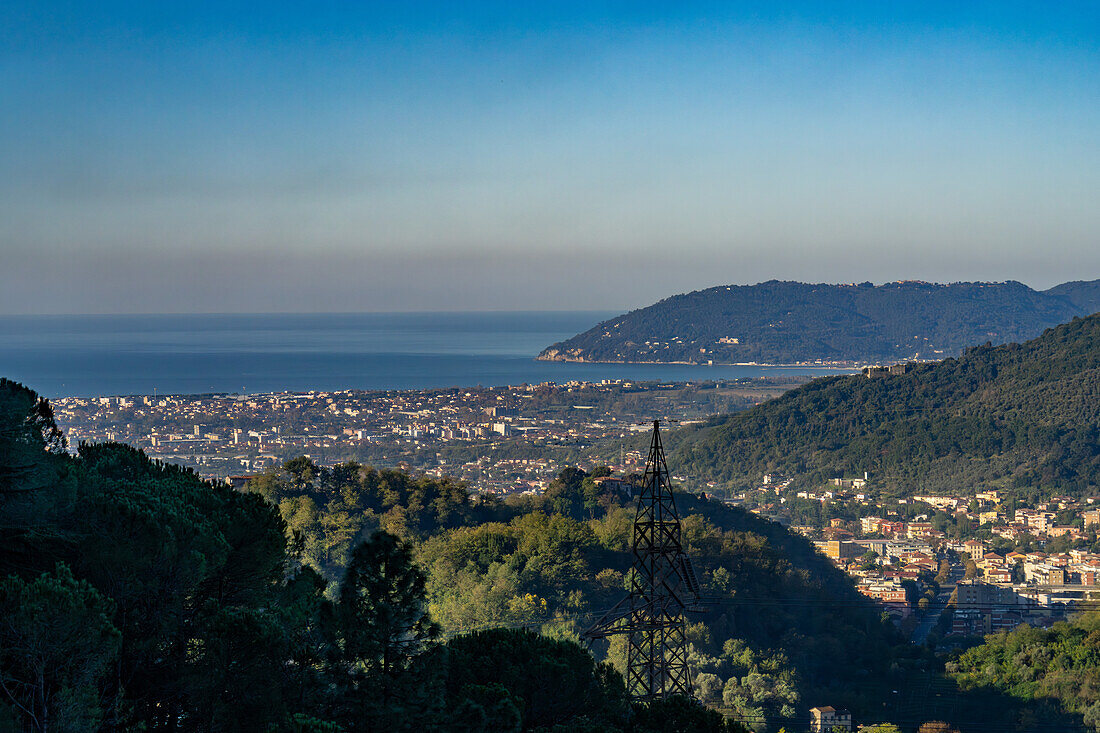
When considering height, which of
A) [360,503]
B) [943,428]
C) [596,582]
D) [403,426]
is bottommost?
[596,582]

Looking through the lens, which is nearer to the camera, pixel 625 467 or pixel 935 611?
pixel 935 611

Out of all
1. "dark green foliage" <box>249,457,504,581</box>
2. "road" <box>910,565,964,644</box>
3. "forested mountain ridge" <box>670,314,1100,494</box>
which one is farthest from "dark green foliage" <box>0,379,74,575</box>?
"forested mountain ridge" <box>670,314,1100,494</box>

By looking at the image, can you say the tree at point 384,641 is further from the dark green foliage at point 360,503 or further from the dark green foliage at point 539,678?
the dark green foliage at point 360,503

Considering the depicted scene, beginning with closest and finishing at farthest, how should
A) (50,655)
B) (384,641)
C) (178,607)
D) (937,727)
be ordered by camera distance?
(50,655), (178,607), (384,641), (937,727)

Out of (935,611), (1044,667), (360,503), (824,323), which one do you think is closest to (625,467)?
(935,611)

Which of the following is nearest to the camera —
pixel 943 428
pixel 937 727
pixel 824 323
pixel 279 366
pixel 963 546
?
pixel 937 727

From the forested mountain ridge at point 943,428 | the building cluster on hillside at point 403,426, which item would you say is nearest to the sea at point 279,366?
the building cluster on hillside at point 403,426

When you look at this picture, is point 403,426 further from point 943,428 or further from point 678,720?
point 678,720

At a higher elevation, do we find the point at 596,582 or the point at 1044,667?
the point at 596,582

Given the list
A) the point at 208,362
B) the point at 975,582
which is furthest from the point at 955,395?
the point at 208,362
